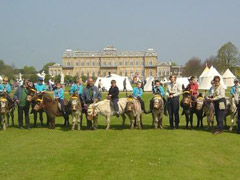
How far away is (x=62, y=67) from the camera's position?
495 ft

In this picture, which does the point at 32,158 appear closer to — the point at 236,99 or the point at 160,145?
the point at 160,145

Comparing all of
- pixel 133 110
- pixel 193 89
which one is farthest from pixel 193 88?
pixel 133 110

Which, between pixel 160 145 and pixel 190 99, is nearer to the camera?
pixel 160 145

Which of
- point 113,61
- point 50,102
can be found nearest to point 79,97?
point 50,102

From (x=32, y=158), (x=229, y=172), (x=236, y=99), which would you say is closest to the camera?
(x=229, y=172)

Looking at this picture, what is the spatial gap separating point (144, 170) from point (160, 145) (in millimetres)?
2877

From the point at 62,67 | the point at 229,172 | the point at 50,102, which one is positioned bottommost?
the point at 229,172

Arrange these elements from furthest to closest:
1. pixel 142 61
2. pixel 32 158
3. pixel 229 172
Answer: pixel 142 61
pixel 32 158
pixel 229 172

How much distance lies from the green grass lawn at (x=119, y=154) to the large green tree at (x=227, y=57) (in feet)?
214

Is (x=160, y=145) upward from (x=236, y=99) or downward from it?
downward

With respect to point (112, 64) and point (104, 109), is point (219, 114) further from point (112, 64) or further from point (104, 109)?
point (112, 64)

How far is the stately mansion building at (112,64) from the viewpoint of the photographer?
490ft

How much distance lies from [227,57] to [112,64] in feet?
262

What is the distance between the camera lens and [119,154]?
961cm
